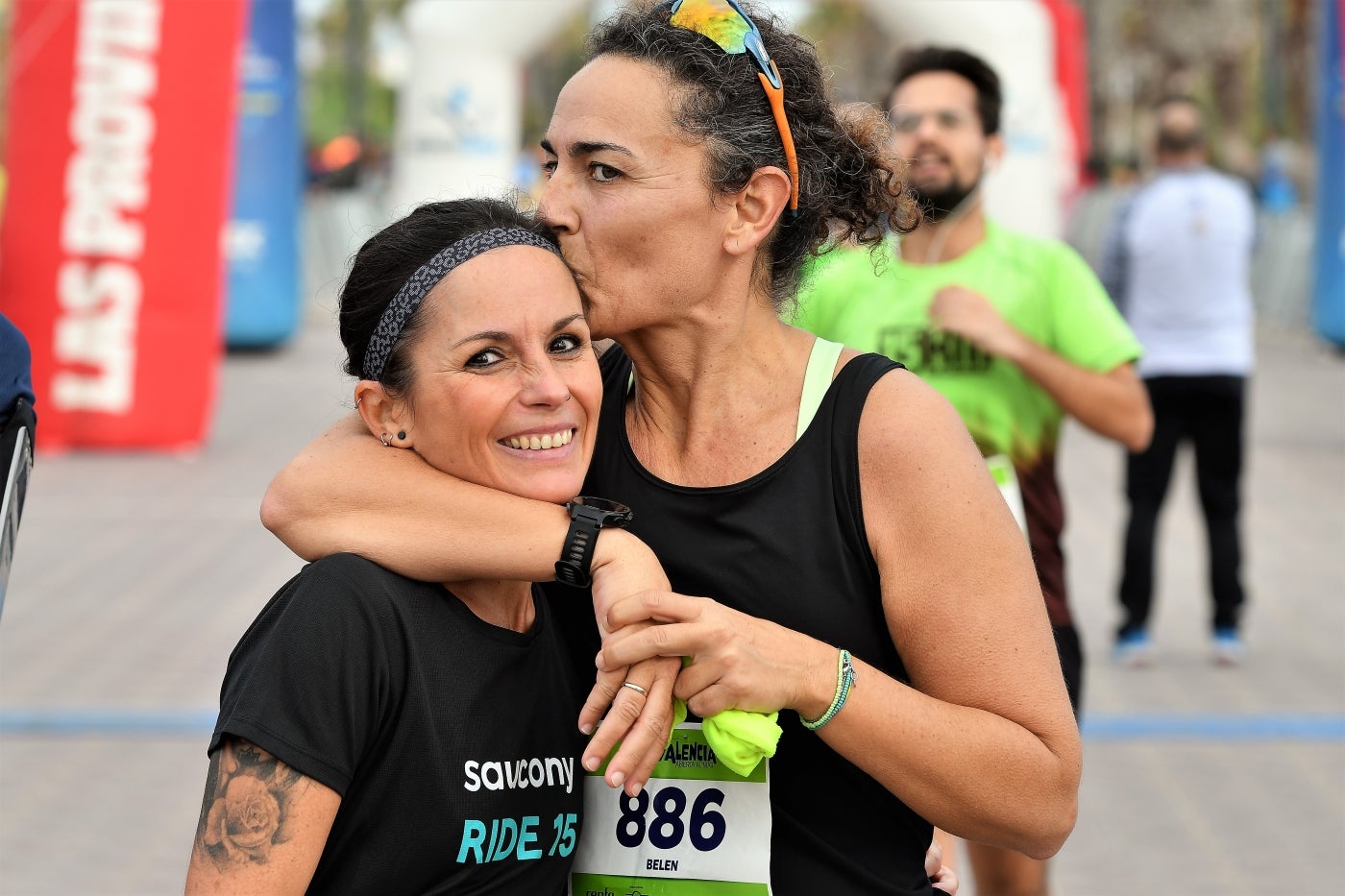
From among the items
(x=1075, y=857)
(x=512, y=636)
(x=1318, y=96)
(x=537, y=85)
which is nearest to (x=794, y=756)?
(x=512, y=636)

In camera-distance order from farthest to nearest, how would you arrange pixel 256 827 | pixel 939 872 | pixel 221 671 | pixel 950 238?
pixel 221 671 → pixel 950 238 → pixel 939 872 → pixel 256 827

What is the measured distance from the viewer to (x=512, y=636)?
7.11ft

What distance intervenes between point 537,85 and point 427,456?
148 ft

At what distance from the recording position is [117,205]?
1114cm

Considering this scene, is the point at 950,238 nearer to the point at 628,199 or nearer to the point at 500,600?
Answer: the point at 628,199

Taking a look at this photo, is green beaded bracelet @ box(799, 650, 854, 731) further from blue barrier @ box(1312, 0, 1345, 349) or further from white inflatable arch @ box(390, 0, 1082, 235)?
blue barrier @ box(1312, 0, 1345, 349)

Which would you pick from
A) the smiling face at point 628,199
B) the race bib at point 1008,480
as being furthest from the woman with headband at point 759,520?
the race bib at point 1008,480

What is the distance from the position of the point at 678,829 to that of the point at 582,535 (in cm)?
45

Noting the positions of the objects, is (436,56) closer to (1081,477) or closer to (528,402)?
(1081,477)

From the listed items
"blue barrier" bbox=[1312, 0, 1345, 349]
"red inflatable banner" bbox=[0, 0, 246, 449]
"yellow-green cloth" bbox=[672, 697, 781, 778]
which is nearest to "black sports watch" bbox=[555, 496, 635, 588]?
"yellow-green cloth" bbox=[672, 697, 781, 778]

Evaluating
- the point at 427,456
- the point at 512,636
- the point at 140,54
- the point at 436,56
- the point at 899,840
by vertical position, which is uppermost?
the point at 436,56

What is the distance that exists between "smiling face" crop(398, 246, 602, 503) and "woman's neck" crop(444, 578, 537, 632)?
13 centimetres

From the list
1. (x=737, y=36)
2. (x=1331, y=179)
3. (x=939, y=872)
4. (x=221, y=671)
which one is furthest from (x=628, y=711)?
(x=1331, y=179)

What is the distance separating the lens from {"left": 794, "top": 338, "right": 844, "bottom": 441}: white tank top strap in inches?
87.5
